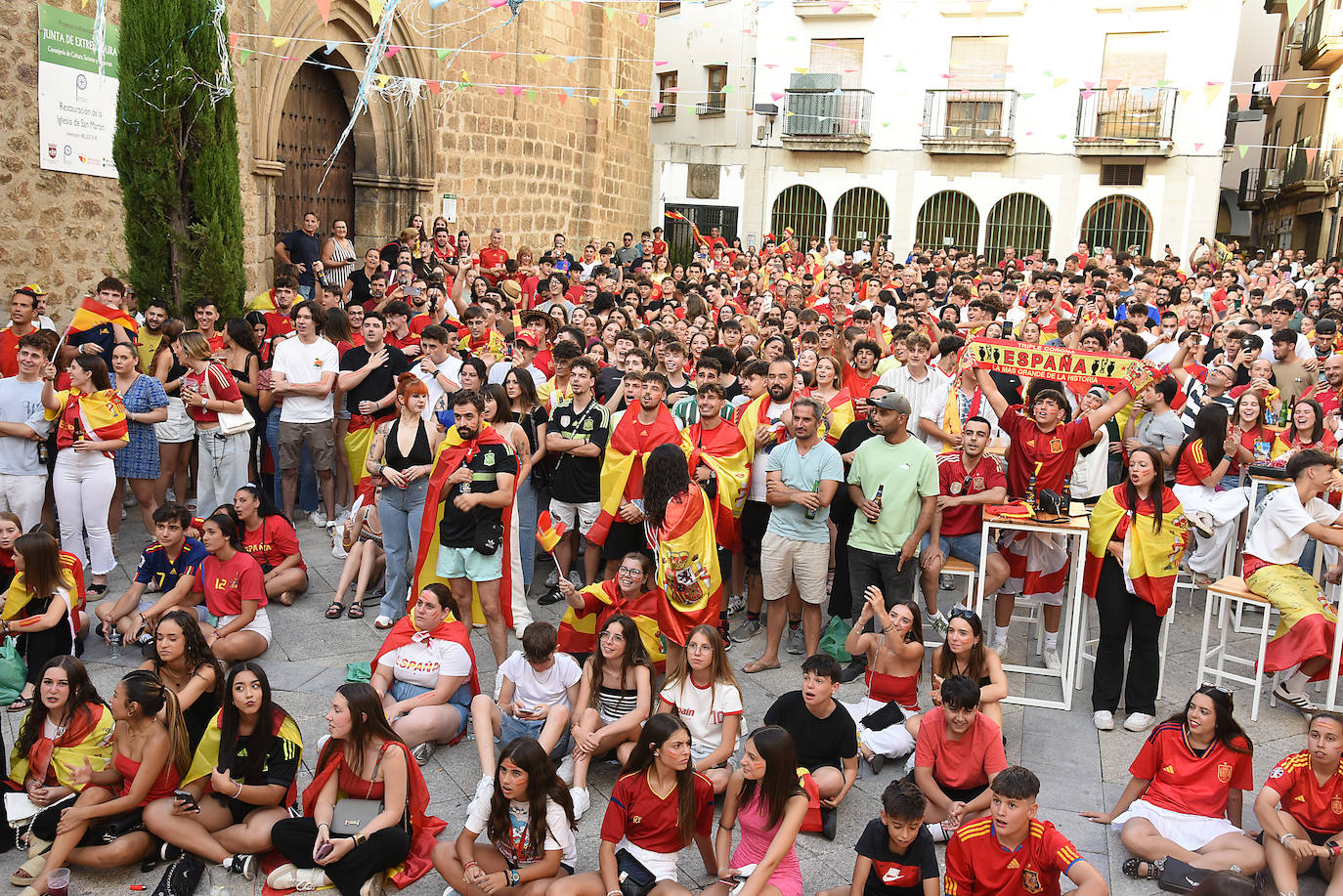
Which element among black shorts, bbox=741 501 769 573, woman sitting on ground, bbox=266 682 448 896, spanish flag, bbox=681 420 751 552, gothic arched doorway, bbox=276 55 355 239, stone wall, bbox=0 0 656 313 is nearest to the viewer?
woman sitting on ground, bbox=266 682 448 896

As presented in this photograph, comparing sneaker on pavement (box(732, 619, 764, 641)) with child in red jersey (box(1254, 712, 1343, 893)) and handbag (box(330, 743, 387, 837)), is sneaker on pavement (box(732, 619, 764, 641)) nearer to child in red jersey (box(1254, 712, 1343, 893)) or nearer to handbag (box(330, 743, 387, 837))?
handbag (box(330, 743, 387, 837))

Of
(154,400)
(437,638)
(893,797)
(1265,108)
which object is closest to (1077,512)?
(893,797)

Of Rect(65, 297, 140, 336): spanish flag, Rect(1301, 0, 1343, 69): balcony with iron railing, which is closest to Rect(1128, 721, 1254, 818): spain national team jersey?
Rect(65, 297, 140, 336): spanish flag

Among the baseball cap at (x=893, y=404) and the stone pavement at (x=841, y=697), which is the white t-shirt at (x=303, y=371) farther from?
the baseball cap at (x=893, y=404)

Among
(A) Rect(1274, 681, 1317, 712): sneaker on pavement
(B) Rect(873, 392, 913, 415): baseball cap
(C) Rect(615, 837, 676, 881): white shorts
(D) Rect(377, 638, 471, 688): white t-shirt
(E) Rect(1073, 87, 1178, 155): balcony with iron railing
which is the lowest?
(C) Rect(615, 837, 676, 881): white shorts

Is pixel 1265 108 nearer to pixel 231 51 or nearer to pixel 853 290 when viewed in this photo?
pixel 853 290

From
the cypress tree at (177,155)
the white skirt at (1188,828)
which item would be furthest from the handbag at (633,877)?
the cypress tree at (177,155)

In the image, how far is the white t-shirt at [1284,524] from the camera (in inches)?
245

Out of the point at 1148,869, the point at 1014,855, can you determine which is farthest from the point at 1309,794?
the point at 1014,855

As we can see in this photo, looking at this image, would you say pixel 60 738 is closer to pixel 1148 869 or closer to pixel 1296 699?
pixel 1148 869

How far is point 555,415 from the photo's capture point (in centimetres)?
742

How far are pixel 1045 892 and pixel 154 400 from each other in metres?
6.31

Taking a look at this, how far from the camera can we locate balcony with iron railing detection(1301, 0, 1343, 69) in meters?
24.8

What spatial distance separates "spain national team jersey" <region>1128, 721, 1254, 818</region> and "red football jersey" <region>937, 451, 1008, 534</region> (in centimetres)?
192
